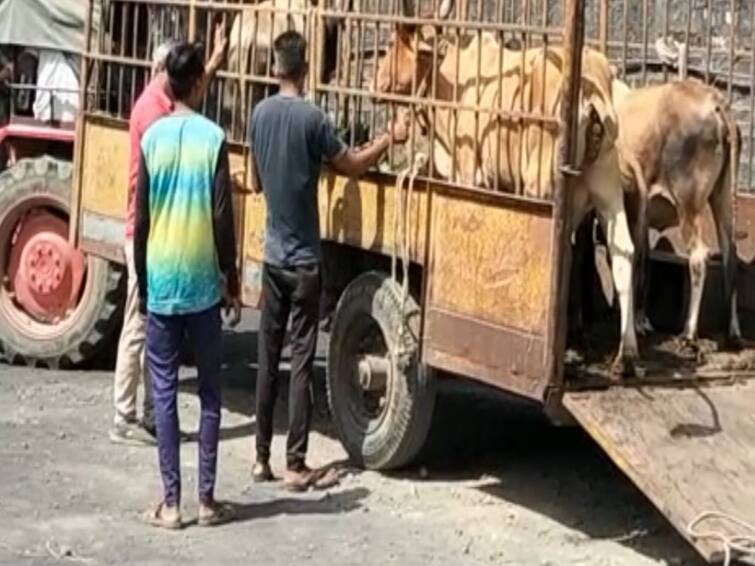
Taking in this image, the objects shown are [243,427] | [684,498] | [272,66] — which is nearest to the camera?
[684,498]

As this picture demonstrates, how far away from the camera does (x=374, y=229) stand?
991 centimetres

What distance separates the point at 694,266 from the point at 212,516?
302 centimetres

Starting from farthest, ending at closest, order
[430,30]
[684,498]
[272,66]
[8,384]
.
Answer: [8,384], [272,66], [430,30], [684,498]

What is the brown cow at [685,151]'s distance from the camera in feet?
33.4

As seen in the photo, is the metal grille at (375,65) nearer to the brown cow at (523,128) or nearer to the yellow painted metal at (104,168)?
the brown cow at (523,128)

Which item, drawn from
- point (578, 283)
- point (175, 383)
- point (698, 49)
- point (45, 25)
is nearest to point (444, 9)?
point (578, 283)

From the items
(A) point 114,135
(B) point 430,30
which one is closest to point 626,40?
(B) point 430,30

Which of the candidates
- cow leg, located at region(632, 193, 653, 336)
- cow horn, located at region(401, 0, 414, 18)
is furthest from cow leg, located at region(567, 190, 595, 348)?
cow horn, located at region(401, 0, 414, 18)

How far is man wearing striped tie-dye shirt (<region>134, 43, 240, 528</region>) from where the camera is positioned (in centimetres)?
879

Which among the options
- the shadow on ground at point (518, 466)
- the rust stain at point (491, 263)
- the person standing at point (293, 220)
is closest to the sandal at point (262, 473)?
the person standing at point (293, 220)

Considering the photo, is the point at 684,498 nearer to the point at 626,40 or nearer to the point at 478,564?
the point at 478,564

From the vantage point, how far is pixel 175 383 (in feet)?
29.3

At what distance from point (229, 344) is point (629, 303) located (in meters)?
5.24

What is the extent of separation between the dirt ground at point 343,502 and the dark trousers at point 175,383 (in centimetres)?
27
